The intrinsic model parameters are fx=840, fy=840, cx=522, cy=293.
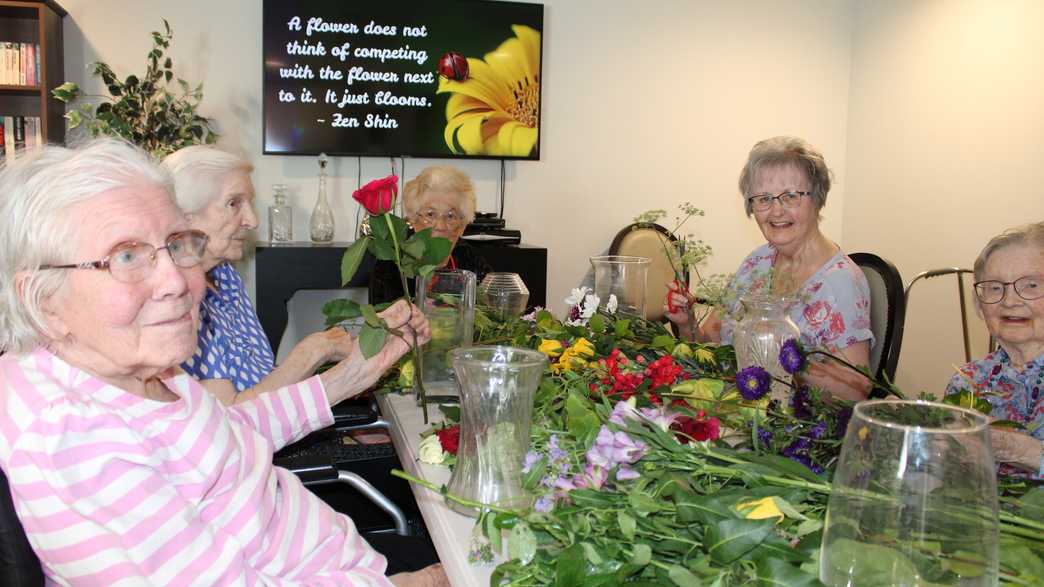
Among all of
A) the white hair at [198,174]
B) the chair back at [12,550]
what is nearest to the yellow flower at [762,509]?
the chair back at [12,550]

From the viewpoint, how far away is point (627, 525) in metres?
0.76

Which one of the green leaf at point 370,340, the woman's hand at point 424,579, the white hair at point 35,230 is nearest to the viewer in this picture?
the white hair at point 35,230

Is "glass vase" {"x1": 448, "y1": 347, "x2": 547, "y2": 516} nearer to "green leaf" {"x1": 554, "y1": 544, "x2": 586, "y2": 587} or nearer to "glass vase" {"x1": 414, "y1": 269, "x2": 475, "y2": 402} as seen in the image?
"green leaf" {"x1": 554, "y1": 544, "x2": 586, "y2": 587}

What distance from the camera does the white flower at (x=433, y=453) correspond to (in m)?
1.30

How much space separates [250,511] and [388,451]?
33.2 inches

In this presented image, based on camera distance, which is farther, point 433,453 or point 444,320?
point 444,320

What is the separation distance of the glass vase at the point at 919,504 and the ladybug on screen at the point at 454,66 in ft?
13.6

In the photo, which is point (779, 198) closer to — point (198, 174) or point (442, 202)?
point (442, 202)

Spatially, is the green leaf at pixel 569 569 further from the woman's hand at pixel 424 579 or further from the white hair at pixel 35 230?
the white hair at pixel 35 230

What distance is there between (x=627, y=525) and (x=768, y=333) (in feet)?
2.46

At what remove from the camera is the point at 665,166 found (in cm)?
499

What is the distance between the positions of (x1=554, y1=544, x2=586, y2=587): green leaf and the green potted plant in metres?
3.49

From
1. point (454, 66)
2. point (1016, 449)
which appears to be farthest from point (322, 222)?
point (1016, 449)

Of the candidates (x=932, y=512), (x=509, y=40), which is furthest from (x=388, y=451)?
(x=509, y=40)
